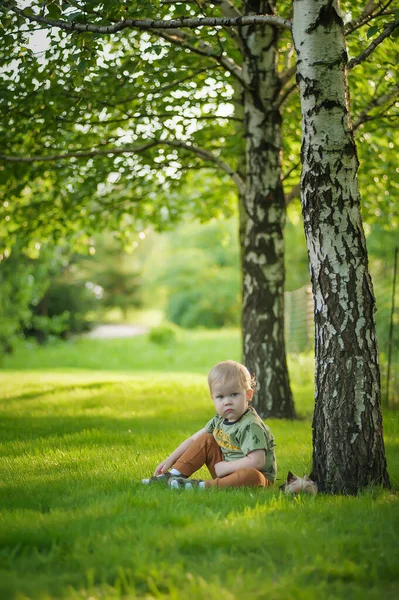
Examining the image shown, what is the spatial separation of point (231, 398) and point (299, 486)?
2.40 feet

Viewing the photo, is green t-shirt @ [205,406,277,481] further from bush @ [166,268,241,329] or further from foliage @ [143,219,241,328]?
foliage @ [143,219,241,328]

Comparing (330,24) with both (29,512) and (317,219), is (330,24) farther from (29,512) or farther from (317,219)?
(29,512)

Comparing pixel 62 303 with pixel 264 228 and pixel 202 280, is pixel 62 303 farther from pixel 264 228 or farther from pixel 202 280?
pixel 264 228

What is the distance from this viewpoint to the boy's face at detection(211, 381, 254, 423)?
481 cm

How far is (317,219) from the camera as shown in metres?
4.75

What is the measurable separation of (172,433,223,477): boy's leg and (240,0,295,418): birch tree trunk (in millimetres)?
3558

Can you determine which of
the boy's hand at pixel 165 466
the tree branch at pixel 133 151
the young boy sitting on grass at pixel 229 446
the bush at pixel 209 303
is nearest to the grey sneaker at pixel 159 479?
the young boy sitting on grass at pixel 229 446

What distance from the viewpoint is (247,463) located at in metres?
4.77

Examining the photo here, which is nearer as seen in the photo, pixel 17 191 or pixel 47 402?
pixel 17 191

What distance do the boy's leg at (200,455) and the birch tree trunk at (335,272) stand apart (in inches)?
28.1

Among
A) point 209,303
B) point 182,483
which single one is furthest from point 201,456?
point 209,303

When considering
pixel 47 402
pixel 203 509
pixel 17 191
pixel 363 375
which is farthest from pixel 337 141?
pixel 47 402

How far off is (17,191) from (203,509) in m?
5.98

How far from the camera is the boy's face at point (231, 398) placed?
4.81m
